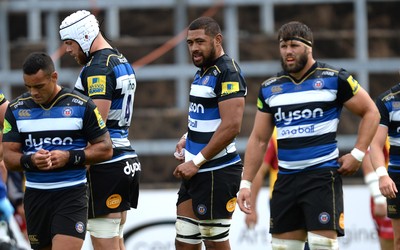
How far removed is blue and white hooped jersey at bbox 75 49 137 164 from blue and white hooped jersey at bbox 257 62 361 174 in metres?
1.28

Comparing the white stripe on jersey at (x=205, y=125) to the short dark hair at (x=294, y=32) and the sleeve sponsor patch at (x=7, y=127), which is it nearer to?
the short dark hair at (x=294, y=32)

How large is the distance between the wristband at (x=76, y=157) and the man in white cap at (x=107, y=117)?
24.2 inches

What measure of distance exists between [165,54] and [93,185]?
8.13m

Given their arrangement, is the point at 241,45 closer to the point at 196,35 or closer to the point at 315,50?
the point at 315,50

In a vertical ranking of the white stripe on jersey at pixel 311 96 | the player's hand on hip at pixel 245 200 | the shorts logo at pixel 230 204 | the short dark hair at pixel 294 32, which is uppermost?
the short dark hair at pixel 294 32

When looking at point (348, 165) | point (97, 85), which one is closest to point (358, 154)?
point (348, 165)

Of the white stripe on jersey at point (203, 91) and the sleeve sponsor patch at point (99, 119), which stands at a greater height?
the white stripe on jersey at point (203, 91)

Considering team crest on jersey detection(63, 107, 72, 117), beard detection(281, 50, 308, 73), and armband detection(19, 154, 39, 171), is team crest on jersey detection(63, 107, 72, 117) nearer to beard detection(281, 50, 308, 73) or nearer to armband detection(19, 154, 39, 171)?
armband detection(19, 154, 39, 171)

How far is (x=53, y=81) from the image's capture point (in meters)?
8.52

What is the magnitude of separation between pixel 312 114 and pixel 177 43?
7843mm

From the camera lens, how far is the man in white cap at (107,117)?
9086 millimetres

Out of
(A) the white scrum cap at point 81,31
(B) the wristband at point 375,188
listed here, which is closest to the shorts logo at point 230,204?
(A) the white scrum cap at point 81,31

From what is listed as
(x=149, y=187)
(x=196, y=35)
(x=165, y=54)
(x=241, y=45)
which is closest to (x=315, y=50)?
(x=241, y=45)

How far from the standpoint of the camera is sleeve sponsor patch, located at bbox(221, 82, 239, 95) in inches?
352
